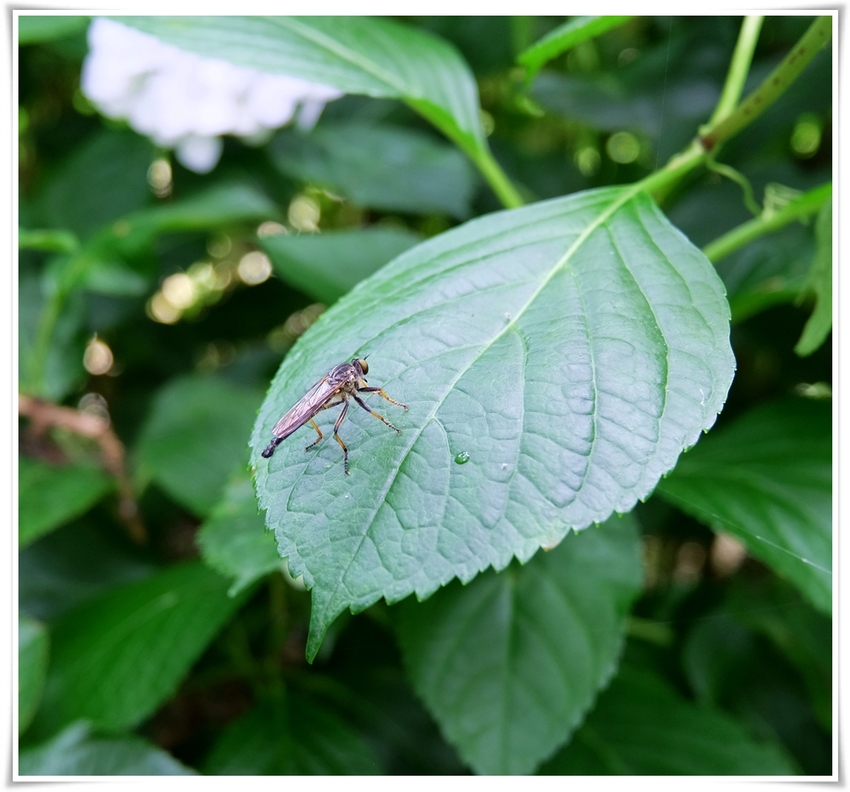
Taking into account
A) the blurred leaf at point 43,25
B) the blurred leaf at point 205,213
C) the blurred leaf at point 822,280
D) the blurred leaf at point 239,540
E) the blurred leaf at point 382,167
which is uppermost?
the blurred leaf at point 43,25

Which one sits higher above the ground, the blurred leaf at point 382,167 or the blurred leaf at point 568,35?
the blurred leaf at point 568,35

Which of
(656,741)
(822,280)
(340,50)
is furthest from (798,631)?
(340,50)

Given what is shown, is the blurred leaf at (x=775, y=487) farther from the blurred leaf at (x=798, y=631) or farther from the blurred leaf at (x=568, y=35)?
the blurred leaf at (x=568, y=35)

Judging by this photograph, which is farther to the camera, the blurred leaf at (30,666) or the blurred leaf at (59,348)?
the blurred leaf at (59,348)

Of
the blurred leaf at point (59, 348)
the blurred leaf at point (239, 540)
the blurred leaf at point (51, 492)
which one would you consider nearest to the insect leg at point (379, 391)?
the blurred leaf at point (239, 540)

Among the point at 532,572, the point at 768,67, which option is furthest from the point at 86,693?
the point at 768,67

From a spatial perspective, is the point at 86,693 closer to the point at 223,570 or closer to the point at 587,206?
the point at 223,570
